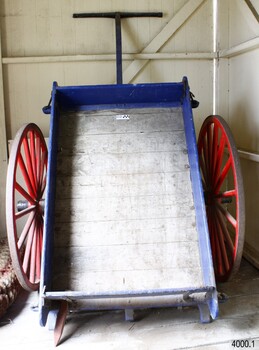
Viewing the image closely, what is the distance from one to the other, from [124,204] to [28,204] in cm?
68

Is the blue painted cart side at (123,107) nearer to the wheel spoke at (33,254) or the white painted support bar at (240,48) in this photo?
the wheel spoke at (33,254)

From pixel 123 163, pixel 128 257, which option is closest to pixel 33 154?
pixel 123 163

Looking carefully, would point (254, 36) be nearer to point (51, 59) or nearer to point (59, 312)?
point (51, 59)

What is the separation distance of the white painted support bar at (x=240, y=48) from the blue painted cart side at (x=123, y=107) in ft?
2.65

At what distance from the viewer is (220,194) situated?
8.12 feet

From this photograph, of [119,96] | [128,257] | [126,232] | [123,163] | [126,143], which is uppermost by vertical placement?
[119,96]

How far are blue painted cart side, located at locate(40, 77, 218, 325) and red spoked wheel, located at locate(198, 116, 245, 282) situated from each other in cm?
21

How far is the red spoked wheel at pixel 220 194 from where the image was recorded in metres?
2.14

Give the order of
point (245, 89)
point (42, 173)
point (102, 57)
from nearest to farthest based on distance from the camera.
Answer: point (42, 173), point (245, 89), point (102, 57)

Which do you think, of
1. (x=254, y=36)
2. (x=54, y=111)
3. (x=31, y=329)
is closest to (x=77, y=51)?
(x=54, y=111)

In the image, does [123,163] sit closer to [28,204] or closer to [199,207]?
[199,207]

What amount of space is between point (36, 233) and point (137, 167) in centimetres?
86

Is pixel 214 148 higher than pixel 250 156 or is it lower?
higher

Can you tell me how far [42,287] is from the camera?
6.32ft
